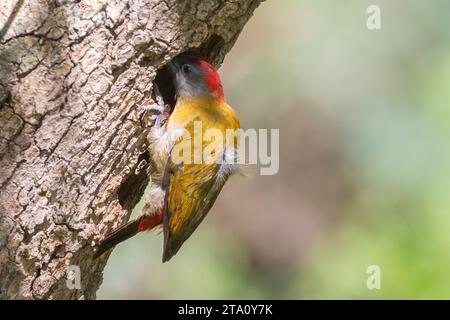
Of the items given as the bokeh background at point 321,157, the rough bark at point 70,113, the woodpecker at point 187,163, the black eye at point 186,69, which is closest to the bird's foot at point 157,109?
the woodpecker at point 187,163

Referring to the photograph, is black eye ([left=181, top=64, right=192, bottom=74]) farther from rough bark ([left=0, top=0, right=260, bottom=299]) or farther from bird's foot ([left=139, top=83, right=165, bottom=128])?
rough bark ([left=0, top=0, right=260, bottom=299])

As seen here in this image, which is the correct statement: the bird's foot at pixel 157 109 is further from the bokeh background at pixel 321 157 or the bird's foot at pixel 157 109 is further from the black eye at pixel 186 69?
the bokeh background at pixel 321 157

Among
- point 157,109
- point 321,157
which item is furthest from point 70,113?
point 321,157

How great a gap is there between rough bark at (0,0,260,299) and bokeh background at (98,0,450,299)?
3283 mm

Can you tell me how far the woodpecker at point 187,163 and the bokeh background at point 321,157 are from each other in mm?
2525

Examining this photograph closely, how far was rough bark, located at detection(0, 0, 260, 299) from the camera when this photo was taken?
319cm

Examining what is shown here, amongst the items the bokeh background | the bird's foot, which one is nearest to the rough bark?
the bird's foot

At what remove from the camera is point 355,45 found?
751cm

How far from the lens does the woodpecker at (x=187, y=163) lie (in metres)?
4.10

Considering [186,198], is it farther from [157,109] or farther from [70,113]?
[70,113]

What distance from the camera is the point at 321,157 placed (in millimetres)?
7883

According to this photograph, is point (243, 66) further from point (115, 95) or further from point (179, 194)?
point (115, 95)

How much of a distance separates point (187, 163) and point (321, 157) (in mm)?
3915
